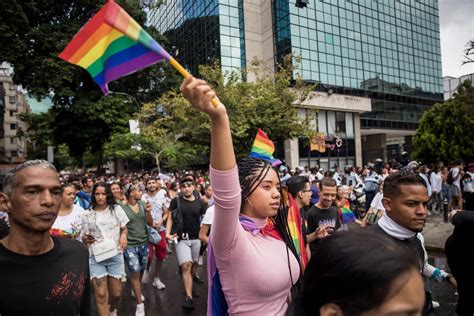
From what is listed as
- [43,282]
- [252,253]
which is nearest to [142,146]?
[43,282]

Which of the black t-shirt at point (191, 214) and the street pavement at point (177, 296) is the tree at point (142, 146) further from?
the black t-shirt at point (191, 214)

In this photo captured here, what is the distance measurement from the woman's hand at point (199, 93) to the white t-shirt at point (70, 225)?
11.9 feet

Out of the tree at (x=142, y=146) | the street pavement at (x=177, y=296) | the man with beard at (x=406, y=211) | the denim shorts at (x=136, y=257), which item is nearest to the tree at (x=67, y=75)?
the tree at (x=142, y=146)

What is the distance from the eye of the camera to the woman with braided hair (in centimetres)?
145

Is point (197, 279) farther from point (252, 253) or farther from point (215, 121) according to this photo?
point (215, 121)

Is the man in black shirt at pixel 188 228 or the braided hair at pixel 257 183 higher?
the braided hair at pixel 257 183

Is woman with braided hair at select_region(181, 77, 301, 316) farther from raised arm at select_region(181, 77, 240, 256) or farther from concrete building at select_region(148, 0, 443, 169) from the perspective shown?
concrete building at select_region(148, 0, 443, 169)

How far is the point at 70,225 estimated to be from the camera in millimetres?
4398

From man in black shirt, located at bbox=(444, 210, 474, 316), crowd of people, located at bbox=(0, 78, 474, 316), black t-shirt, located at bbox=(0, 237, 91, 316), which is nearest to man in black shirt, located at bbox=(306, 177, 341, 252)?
crowd of people, located at bbox=(0, 78, 474, 316)

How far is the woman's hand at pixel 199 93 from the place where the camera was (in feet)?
4.35

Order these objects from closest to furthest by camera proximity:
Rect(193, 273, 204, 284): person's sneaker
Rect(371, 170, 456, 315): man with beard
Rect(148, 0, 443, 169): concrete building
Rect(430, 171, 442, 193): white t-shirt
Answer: Rect(371, 170, 456, 315): man with beard
Rect(193, 273, 204, 284): person's sneaker
Rect(430, 171, 442, 193): white t-shirt
Rect(148, 0, 443, 169): concrete building

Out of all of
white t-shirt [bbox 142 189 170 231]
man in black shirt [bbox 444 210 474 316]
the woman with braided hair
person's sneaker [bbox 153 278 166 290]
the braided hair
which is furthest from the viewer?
white t-shirt [bbox 142 189 170 231]

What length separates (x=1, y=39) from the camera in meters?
18.1

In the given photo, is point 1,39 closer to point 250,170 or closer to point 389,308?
point 250,170
